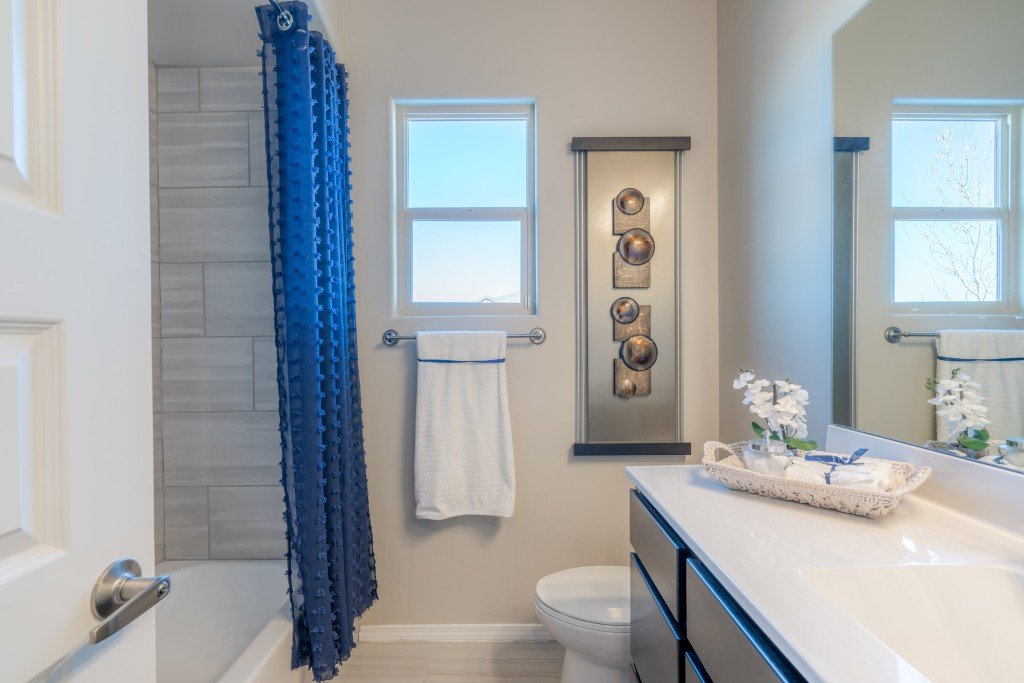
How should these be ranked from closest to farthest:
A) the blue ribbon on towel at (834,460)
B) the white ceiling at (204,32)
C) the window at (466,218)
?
1. the blue ribbon on towel at (834,460)
2. the white ceiling at (204,32)
3. the window at (466,218)

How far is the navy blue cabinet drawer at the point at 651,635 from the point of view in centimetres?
90

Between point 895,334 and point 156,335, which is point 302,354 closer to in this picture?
point 156,335

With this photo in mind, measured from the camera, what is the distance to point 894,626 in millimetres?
665

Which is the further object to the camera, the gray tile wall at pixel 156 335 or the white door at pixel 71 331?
the gray tile wall at pixel 156 335

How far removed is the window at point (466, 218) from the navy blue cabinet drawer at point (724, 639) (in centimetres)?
133

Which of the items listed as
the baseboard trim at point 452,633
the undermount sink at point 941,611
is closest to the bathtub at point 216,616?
the baseboard trim at point 452,633

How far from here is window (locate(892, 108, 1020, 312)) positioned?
2.73ft

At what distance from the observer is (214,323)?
1825 mm

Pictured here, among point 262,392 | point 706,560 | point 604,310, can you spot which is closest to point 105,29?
point 706,560

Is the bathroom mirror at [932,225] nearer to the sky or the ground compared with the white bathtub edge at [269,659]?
nearer to the sky

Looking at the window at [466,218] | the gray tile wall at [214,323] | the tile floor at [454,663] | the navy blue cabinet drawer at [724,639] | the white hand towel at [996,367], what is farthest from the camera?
the window at [466,218]

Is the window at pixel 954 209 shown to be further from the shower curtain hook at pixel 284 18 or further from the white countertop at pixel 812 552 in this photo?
the shower curtain hook at pixel 284 18

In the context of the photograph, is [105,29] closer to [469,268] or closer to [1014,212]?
[1014,212]

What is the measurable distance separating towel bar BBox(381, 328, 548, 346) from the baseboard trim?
115 centimetres
